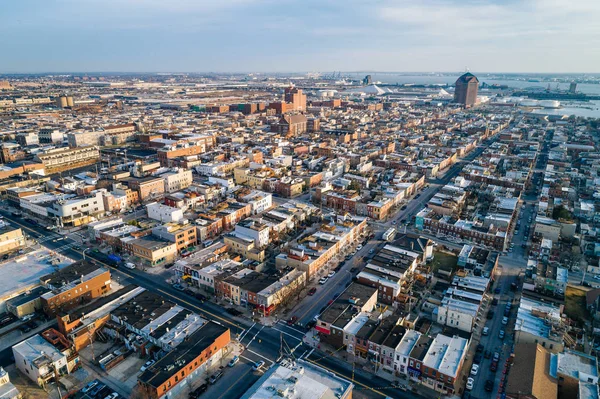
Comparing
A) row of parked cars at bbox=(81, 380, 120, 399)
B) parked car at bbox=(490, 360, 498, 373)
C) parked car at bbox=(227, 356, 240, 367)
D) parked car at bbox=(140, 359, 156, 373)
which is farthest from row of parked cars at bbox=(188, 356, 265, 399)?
parked car at bbox=(490, 360, 498, 373)

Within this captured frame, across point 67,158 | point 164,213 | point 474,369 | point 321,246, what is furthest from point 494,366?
point 67,158

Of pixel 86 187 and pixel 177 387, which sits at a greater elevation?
pixel 86 187

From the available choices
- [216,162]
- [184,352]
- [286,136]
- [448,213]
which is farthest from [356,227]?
[286,136]

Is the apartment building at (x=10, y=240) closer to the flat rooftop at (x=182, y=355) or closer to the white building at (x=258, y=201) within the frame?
the white building at (x=258, y=201)

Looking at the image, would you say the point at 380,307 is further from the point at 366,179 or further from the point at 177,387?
the point at 366,179

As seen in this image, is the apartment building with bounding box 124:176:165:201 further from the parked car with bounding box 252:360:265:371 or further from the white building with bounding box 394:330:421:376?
the white building with bounding box 394:330:421:376

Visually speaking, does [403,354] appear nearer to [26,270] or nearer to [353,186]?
[26,270]

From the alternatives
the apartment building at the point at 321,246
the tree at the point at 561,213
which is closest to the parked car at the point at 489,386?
the apartment building at the point at 321,246
